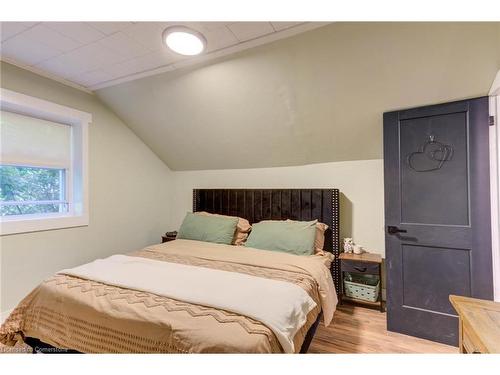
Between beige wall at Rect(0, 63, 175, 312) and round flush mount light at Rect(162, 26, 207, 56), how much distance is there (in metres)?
1.53

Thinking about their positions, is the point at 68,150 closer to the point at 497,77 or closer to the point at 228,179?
the point at 228,179

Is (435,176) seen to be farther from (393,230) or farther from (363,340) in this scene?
(363,340)

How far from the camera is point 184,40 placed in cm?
180

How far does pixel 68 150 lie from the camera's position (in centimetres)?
276

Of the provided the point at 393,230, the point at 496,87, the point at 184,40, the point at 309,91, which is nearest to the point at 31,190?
the point at 184,40

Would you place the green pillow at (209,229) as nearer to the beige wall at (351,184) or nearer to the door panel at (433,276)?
the beige wall at (351,184)

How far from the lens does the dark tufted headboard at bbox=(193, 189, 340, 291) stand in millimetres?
2676

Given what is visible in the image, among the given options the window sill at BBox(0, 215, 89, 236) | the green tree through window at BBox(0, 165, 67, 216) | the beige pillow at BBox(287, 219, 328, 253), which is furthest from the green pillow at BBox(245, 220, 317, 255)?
the green tree through window at BBox(0, 165, 67, 216)

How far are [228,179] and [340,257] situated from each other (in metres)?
1.78

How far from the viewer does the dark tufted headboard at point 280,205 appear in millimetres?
2676

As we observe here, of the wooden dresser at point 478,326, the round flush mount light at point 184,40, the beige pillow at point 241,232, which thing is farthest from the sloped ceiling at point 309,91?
the wooden dresser at point 478,326

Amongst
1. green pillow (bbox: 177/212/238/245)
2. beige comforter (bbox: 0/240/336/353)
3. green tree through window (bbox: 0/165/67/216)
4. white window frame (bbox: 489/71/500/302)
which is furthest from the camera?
green pillow (bbox: 177/212/238/245)

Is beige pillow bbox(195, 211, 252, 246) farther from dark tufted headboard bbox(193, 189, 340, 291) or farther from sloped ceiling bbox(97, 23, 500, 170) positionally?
sloped ceiling bbox(97, 23, 500, 170)
